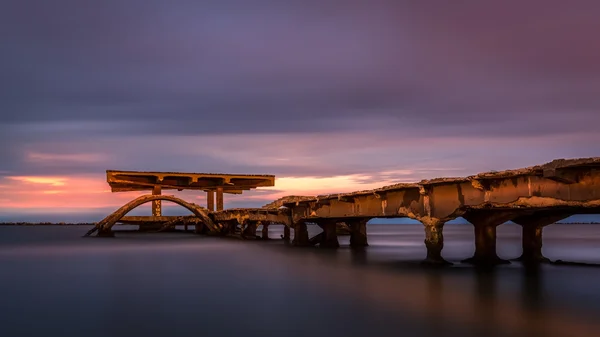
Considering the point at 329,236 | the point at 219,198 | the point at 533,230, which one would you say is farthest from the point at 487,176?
the point at 219,198

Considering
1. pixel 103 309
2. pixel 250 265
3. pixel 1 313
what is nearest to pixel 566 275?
pixel 250 265

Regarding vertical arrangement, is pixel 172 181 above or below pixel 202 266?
above

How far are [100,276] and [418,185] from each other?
1038 centimetres

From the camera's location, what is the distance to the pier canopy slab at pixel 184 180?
2138 inches

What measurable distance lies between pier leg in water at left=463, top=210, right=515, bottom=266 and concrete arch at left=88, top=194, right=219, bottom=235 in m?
32.9

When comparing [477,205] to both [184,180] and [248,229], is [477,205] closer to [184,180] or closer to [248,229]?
[248,229]

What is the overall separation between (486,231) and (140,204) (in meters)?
35.5

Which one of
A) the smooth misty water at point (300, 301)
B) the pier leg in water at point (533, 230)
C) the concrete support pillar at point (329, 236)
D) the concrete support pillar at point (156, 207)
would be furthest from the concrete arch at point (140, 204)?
the pier leg in water at point (533, 230)

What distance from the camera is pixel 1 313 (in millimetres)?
11828

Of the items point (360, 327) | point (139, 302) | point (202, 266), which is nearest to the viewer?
point (360, 327)

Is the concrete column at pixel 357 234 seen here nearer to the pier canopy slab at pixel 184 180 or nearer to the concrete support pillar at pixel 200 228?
the pier canopy slab at pixel 184 180

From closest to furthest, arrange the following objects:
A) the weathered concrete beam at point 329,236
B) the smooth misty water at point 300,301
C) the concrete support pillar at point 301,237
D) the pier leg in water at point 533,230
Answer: the smooth misty water at point 300,301 → the pier leg in water at point 533,230 → the weathered concrete beam at point 329,236 → the concrete support pillar at point 301,237

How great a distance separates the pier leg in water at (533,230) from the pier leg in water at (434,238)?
4.03m

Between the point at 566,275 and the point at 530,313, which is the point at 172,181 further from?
the point at 530,313
